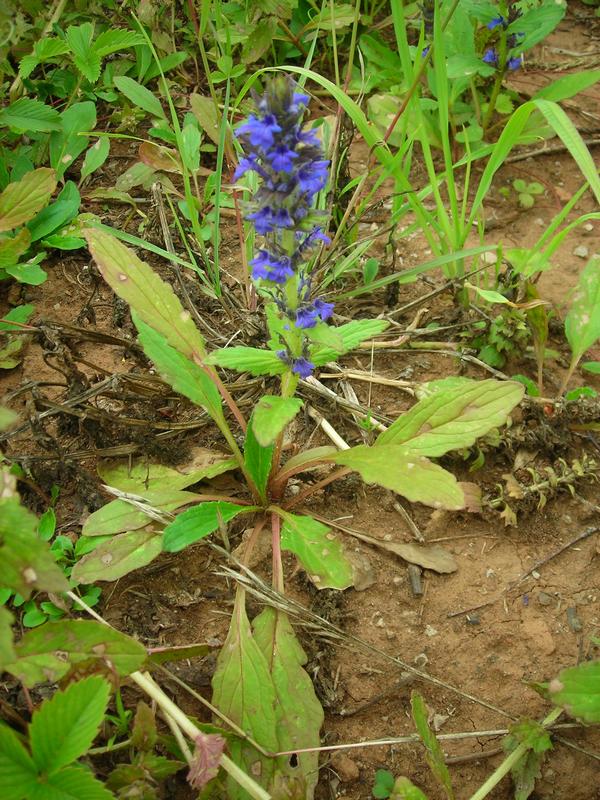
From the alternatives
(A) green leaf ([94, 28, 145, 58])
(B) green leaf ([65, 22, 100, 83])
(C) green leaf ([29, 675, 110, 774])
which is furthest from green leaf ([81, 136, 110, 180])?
(C) green leaf ([29, 675, 110, 774])

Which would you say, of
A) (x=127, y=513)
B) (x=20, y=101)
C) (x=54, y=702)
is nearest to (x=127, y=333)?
(x=127, y=513)

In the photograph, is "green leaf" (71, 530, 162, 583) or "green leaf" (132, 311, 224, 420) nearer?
"green leaf" (71, 530, 162, 583)

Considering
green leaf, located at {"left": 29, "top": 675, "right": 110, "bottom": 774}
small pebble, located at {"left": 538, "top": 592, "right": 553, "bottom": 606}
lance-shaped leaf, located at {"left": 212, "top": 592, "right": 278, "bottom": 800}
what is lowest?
small pebble, located at {"left": 538, "top": 592, "right": 553, "bottom": 606}

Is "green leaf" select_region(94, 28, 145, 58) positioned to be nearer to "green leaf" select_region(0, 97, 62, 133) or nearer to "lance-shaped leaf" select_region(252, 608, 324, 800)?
"green leaf" select_region(0, 97, 62, 133)

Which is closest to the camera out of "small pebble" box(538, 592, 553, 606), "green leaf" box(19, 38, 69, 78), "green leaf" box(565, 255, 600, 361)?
"small pebble" box(538, 592, 553, 606)

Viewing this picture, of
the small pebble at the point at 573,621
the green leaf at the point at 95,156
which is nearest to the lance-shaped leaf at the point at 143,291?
the green leaf at the point at 95,156

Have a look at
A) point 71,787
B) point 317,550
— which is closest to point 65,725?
point 71,787

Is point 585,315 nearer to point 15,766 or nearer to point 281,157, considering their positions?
point 281,157
